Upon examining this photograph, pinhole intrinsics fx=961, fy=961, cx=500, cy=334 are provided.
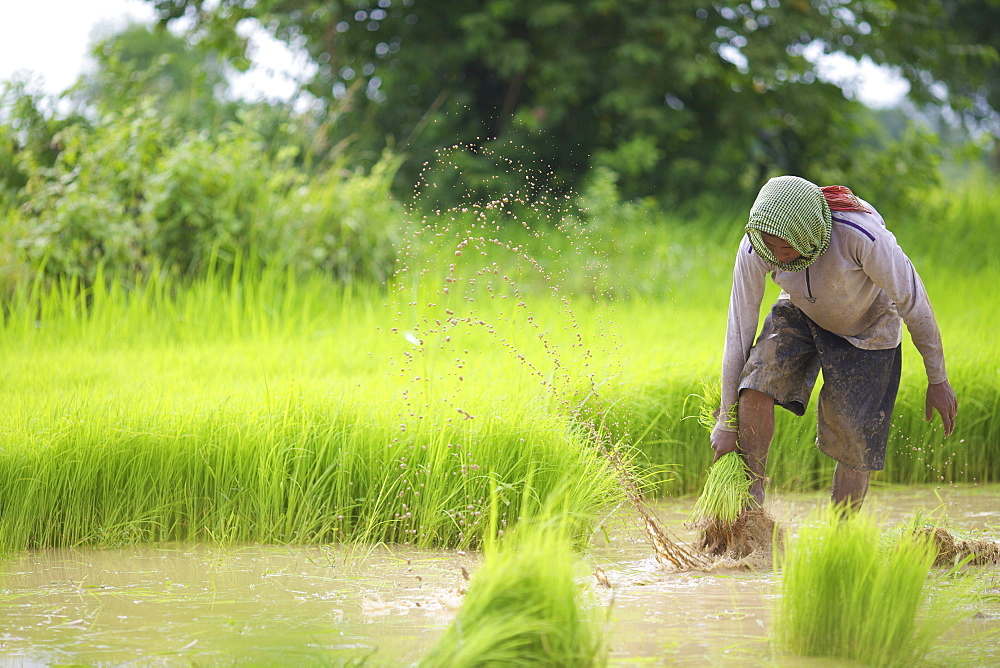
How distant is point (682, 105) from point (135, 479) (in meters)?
7.78

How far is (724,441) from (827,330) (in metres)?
0.55

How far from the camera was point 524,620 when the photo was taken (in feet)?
7.91

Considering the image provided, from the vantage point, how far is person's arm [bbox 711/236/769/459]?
10.9ft

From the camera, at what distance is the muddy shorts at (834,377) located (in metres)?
3.45

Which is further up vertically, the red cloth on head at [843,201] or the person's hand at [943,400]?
the red cloth on head at [843,201]

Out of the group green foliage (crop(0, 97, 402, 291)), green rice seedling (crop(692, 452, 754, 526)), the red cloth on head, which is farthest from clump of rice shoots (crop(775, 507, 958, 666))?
green foliage (crop(0, 97, 402, 291))

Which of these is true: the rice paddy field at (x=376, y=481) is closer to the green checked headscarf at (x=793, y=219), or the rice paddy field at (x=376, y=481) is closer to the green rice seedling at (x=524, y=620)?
the green rice seedling at (x=524, y=620)

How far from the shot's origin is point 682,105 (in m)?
10.2

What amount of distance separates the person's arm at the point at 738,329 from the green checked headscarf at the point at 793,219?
0.42 ft

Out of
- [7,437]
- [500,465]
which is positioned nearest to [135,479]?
[7,437]

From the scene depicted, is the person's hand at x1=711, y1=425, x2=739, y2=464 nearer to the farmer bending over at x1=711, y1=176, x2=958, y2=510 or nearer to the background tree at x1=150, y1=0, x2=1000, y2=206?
the farmer bending over at x1=711, y1=176, x2=958, y2=510

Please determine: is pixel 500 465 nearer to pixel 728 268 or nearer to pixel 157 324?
pixel 157 324

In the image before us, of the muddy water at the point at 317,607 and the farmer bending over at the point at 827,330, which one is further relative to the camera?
the farmer bending over at the point at 827,330

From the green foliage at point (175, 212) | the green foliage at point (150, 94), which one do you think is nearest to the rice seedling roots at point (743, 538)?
the green foliage at point (175, 212)
